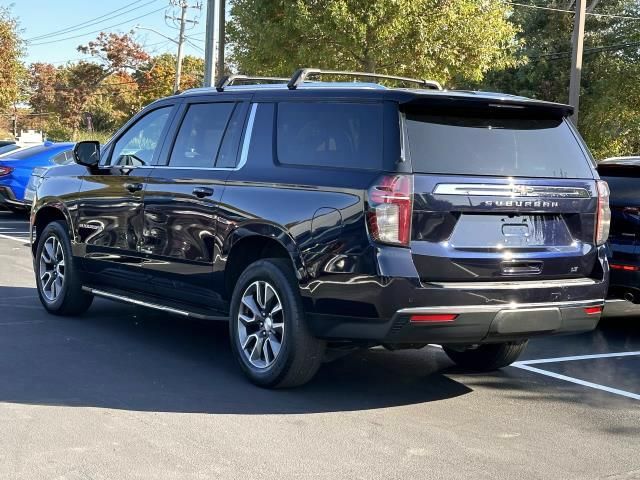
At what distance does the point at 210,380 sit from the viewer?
621 cm

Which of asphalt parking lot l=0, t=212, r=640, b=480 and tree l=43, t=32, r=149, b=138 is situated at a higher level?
tree l=43, t=32, r=149, b=138

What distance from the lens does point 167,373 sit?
636cm

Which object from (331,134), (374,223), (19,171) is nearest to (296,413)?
(374,223)

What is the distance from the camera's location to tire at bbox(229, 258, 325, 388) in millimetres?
5699

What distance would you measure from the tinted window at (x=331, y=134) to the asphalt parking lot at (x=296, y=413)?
151 centimetres

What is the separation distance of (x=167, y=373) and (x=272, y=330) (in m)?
0.90

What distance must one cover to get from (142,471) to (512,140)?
2.99 metres

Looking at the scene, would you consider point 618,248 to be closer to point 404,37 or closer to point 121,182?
point 121,182

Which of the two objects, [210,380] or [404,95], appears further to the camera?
[210,380]

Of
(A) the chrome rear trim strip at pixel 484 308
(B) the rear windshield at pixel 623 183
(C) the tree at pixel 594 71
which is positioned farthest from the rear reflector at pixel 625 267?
(C) the tree at pixel 594 71

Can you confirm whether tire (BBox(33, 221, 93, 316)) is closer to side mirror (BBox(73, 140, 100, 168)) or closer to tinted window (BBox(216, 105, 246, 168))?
side mirror (BBox(73, 140, 100, 168))

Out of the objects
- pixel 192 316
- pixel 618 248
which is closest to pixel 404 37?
pixel 618 248

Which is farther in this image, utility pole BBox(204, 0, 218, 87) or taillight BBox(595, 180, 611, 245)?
utility pole BBox(204, 0, 218, 87)

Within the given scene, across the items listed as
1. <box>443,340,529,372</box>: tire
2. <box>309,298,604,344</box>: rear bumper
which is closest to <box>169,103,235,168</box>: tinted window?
<box>309,298,604,344</box>: rear bumper
